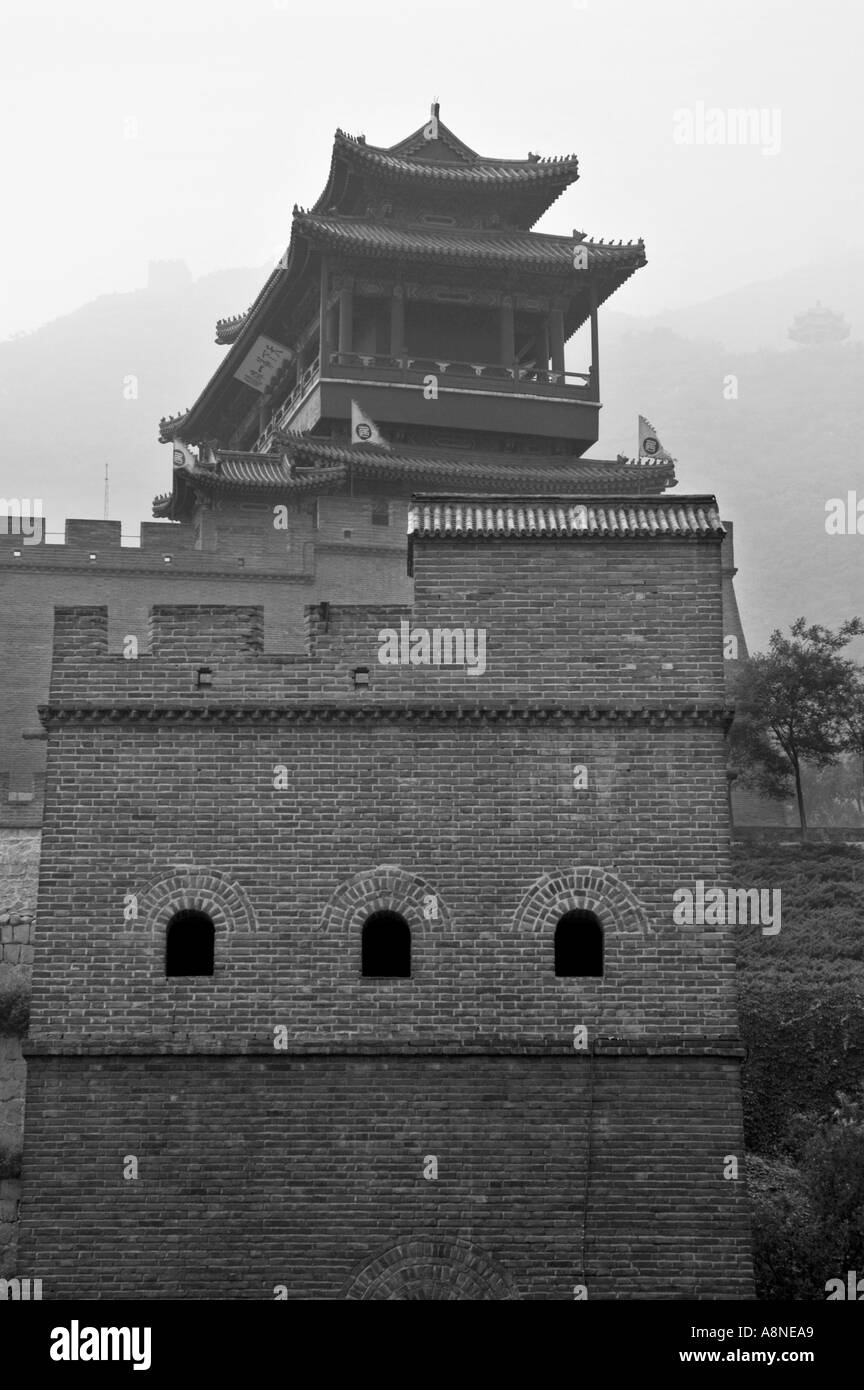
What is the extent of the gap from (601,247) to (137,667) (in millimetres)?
21991

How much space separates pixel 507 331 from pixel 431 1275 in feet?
77.8

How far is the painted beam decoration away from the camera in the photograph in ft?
125

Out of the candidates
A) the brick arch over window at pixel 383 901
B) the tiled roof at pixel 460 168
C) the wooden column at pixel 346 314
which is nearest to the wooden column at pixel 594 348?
the tiled roof at pixel 460 168

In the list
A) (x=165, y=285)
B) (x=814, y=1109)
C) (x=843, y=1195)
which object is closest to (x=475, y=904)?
(x=843, y=1195)

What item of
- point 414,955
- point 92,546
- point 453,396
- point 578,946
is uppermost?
point 453,396

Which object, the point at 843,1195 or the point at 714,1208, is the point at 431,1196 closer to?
the point at 714,1208

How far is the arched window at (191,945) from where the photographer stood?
15.6 meters

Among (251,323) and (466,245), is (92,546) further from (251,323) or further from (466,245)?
(466,245)

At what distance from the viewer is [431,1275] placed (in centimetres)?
1453

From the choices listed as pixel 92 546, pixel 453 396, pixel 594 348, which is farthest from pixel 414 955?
pixel 594 348

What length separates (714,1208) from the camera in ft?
48.1

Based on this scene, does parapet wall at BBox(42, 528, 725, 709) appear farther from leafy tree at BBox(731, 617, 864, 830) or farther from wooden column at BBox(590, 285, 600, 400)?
wooden column at BBox(590, 285, 600, 400)

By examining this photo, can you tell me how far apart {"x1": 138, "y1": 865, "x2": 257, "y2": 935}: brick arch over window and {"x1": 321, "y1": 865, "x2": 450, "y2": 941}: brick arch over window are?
2.22 ft

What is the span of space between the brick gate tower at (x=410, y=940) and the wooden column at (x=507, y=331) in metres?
19.4
